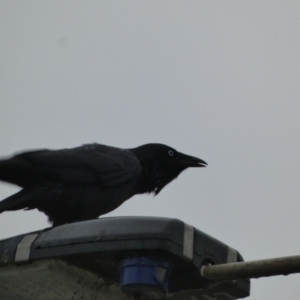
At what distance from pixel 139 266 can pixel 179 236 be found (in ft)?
0.93

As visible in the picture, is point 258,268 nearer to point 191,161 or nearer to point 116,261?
point 116,261

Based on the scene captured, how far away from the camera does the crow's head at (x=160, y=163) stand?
24.9 ft

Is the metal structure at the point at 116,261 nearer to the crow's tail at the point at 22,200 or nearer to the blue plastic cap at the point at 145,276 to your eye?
the blue plastic cap at the point at 145,276

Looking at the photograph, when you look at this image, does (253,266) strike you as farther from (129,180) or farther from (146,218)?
(129,180)

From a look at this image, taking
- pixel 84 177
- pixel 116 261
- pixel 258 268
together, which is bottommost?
pixel 258 268

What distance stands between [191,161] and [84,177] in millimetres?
1773

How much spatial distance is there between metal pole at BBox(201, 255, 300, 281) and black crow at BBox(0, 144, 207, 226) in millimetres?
2543

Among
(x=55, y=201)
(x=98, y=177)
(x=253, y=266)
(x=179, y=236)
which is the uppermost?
(x=98, y=177)

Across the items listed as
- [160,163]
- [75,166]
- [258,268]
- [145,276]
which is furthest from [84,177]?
[258,268]

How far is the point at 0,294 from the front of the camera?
4.35 metres

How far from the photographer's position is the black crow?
230 inches

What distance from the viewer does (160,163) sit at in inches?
305

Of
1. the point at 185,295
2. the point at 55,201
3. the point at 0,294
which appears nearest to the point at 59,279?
the point at 0,294

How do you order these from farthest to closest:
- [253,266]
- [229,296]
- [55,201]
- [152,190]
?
[152,190], [55,201], [229,296], [253,266]
